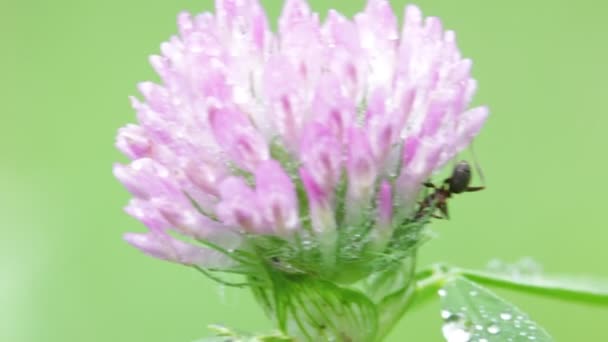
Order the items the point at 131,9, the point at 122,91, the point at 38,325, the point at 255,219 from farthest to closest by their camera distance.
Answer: the point at 131,9 < the point at 122,91 < the point at 38,325 < the point at 255,219

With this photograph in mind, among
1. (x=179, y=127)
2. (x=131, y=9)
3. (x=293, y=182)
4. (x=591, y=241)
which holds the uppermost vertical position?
(x=131, y=9)

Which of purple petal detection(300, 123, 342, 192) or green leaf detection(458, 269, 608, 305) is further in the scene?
green leaf detection(458, 269, 608, 305)

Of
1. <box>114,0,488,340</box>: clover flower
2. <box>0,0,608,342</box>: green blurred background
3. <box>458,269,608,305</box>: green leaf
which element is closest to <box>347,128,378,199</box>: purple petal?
<box>114,0,488,340</box>: clover flower

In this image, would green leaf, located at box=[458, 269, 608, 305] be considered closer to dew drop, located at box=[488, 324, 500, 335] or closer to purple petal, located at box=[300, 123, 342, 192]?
dew drop, located at box=[488, 324, 500, 335]

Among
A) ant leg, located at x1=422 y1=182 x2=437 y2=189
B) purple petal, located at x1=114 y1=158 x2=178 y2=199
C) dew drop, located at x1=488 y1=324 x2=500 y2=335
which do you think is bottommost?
dew drop, located at x1=488 y1=324 x2=500 y2=335

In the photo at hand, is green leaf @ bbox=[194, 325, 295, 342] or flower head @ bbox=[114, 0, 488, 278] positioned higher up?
flower head @ bbox=[114, 0, 488, 278]

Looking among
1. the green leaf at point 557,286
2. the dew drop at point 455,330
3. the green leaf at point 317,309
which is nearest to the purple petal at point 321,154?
the green leaf at point 317,309

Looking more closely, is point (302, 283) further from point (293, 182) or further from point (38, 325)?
point (38, 325)

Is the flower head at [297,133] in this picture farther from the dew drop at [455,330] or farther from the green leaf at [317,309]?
the dew drop at [455,330]

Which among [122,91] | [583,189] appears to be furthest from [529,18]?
[122,91]
